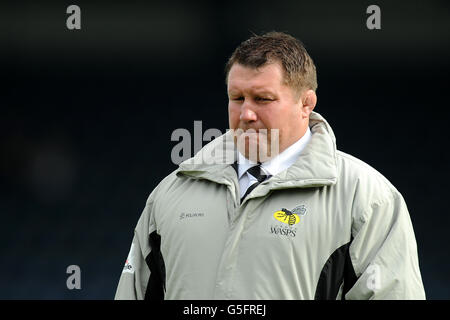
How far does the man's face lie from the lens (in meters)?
2.25

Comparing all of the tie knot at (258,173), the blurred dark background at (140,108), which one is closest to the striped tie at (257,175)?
the tie knot at (258,173)

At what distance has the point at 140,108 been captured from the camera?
15.9ft

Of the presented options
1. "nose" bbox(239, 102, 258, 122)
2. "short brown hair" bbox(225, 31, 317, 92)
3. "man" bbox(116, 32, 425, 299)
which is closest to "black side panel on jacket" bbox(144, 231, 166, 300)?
"man" bbox(116, 32, 425, 299)

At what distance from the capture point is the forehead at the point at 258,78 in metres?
2.24

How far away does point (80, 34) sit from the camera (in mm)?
4699

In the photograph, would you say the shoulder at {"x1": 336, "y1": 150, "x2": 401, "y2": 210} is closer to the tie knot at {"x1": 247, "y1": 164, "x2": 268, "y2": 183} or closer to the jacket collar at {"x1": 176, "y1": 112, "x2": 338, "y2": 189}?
the jacket collar at {"x1": 176, "y1": 112, "x2": 338, "y2": 189}

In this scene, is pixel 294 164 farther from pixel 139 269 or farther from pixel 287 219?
pixel 139 269

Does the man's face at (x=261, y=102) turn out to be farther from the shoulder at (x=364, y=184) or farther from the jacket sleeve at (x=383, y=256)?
the jacket sleeve at (x=383, y=256)

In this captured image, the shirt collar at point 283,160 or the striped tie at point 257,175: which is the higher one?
the shirt collar at point 283,160

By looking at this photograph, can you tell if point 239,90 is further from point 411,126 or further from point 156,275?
point 411,126

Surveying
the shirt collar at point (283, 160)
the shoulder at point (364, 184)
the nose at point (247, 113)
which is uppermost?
the nose at point (247, 113)

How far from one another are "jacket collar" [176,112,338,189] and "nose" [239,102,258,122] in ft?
0.58

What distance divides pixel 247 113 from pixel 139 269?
0.60 m
